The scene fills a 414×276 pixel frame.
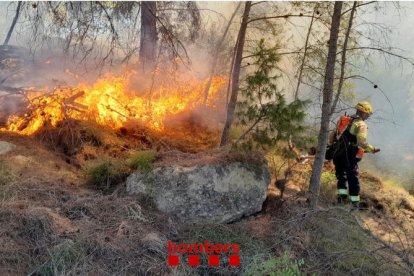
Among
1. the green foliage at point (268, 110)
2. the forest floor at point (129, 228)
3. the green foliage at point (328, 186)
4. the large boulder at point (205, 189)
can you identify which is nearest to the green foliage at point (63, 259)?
the forest floor at point (129, 228)

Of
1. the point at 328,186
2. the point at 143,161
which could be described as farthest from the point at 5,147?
the point at 328,186

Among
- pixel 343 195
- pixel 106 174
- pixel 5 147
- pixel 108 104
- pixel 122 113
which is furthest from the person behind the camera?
pixel 122 113

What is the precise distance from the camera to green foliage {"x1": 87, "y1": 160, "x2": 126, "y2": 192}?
6297 millimetres

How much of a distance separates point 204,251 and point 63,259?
1695 mm

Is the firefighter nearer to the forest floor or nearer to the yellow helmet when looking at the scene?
the yellow helmet

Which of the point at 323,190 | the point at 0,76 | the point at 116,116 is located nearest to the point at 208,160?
the point at 323,190

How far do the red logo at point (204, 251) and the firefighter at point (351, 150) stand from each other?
10.7 feet

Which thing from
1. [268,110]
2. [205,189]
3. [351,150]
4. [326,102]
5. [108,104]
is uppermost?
[326,102]

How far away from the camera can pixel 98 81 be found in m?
10.0

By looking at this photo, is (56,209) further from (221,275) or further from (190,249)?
(221,275)

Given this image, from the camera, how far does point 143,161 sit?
6098 millimetres

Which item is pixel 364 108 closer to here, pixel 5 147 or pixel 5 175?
pixel 5 175

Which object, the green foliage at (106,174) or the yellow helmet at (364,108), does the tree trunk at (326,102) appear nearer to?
the yellow helmet at (364,108)

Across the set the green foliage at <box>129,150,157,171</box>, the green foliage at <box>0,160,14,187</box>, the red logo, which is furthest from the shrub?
the green foliage at <box>0,160,14,187</box>
